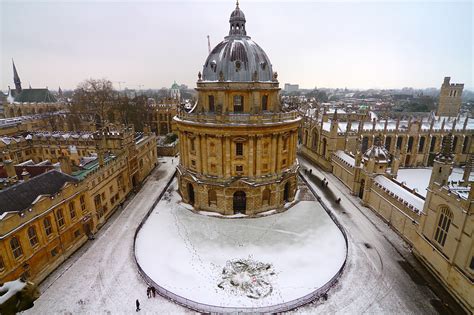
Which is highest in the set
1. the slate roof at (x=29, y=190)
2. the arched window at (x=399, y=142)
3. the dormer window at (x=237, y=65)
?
the dormer window at (x=237, y=65)

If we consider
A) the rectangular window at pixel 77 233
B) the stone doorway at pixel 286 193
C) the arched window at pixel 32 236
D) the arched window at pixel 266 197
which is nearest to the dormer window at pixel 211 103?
the arched window at pixel 266 197

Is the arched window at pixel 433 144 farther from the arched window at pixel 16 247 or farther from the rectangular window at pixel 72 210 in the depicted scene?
the arched window at pixel 16 247

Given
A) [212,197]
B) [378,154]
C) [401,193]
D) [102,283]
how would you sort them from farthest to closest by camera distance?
[378,154] → [212,197] → [401,193] → [102,283]

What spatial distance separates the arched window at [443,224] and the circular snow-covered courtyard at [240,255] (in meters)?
8.65

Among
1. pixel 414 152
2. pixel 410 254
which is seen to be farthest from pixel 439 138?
pixel 410 254

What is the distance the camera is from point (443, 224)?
2331 centimetres

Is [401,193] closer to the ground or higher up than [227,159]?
closer to the ground

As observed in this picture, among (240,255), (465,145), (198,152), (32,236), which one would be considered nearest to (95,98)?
(198,152)

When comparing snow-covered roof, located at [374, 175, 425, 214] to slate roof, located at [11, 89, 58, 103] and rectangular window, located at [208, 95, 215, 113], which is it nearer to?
rectangular window, located at [208, 95, 215, 113]

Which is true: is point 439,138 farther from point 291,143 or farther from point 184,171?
point 184,171

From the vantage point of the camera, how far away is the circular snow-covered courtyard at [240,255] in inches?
876

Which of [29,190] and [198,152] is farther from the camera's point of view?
[198,152]

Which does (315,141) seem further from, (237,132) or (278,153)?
(237,132)

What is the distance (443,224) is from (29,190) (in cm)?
3900
